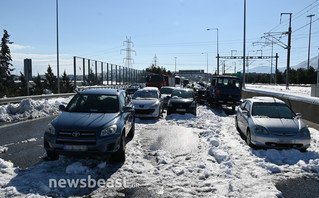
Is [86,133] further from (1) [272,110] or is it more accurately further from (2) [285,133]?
(1) [272,110]

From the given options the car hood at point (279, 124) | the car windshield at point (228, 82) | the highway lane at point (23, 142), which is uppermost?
the car windshield at point (228, 82)

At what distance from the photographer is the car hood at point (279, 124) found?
7.23m

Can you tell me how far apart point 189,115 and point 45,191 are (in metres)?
10.6

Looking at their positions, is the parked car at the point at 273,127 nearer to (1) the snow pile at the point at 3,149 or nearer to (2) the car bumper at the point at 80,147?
(2) the car bumper at the point at 80,147

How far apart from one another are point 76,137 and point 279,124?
5551 millimetres

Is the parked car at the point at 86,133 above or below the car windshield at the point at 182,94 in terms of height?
below

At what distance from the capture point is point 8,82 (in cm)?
5725

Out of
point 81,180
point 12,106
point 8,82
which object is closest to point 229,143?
point 81,180

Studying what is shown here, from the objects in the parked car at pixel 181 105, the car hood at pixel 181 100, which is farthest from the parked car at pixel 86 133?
the car hood at pixel 181 100

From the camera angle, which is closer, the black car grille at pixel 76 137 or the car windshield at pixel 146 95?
the black car grille at pixel 76 137

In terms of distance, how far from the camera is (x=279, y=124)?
7453 mm

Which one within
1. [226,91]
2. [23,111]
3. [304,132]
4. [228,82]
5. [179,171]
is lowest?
[179,171]

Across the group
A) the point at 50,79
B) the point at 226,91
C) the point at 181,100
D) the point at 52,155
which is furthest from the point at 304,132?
the point at 50,79

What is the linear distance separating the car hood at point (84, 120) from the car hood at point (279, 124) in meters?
4.25
